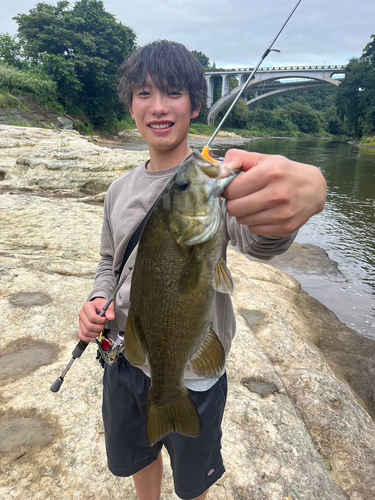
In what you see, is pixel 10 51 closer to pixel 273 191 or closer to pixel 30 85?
pixel 30 85

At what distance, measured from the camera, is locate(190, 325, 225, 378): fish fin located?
4.72 feet

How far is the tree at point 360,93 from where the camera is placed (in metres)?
40.3

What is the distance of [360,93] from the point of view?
137 feet

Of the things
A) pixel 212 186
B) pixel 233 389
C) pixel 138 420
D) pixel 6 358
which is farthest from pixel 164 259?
pixel 6 358

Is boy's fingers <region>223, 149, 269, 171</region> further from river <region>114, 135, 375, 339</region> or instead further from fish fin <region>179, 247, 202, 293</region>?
river <region>114, 135, 375, 339</region>

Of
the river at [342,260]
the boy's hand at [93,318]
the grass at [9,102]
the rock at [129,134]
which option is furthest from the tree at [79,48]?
the boy's hand at [93,318]

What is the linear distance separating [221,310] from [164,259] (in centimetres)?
60

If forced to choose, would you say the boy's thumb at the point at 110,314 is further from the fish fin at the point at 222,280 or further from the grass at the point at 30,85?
the grass at the point at 30,85

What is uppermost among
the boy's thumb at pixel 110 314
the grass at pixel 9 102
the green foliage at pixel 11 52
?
the green foliage at pixel 11 52

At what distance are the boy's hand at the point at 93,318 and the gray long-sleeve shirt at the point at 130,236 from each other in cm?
10

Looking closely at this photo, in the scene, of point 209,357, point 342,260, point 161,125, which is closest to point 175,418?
point 209,357

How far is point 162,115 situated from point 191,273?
1111 millimetres

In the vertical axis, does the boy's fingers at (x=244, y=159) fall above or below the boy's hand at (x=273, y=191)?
above

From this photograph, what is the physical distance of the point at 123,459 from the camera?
1876 millimetres
